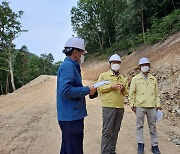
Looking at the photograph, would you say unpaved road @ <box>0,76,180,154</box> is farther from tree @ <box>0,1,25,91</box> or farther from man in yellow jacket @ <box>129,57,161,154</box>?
tree @ <box>0,1,25,91</box>

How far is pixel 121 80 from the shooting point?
5.29 metres

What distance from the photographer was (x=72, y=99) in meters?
3.29

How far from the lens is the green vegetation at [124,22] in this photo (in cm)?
2047

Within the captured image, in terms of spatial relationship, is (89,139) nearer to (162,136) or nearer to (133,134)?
(133,134)

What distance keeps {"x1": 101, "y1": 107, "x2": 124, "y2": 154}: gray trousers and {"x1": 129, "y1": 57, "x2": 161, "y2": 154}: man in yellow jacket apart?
535 mm

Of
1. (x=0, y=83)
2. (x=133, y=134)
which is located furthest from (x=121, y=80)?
(x=0, y=83)

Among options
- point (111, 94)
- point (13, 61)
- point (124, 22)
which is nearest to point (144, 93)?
point (111, 94)

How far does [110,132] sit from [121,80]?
97cm

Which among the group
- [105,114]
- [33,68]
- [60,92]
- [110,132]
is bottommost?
[110,132]

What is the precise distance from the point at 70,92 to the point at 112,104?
2.02 meters

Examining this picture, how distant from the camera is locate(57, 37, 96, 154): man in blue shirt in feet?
10.6

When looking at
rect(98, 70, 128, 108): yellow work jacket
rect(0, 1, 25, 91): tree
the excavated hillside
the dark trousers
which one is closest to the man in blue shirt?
the dark trousers

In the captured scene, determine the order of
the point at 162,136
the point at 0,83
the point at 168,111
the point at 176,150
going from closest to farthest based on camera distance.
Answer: the point at 176,150 < the point at 162,136 < the point at 168,111 < the point at 0,83

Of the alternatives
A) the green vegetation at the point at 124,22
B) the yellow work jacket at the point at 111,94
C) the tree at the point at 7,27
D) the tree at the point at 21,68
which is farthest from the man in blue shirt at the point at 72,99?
the tree at the point at 21,68
